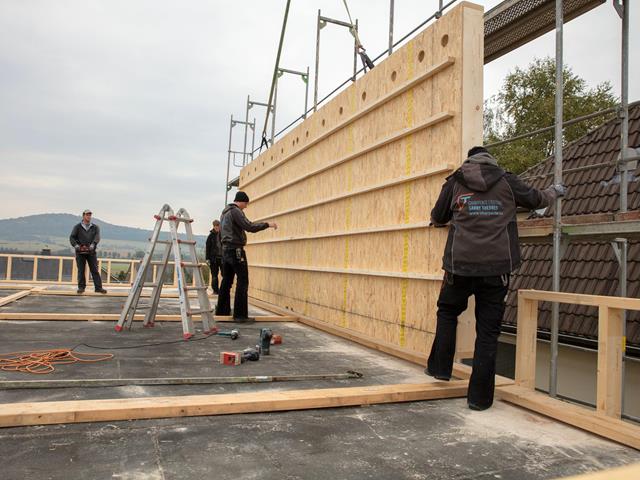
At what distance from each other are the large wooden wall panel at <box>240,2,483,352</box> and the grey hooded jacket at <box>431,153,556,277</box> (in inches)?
37.2

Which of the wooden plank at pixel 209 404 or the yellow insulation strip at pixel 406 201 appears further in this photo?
the yellow insulation strip at pixel 406 201

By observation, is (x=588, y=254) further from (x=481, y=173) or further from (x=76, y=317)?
(x=76, y=317)

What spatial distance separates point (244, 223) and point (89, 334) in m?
2.53

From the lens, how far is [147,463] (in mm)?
2082

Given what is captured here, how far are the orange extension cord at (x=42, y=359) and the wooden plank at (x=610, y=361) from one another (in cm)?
379

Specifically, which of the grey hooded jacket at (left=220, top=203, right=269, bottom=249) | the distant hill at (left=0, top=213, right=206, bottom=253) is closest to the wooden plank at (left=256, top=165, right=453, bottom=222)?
the grey hooded jacket at (left=220, top=203, right=269, bottom=249)

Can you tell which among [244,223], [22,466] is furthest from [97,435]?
[244,223]

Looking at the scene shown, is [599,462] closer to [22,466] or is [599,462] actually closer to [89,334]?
[22,466]

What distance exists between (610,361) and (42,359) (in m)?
4.18

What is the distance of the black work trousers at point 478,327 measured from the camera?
3.18m

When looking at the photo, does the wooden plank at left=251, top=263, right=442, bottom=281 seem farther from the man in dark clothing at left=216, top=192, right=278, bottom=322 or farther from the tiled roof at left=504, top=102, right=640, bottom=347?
the tiled roof at left=504, top=102, right=640, bottom=347

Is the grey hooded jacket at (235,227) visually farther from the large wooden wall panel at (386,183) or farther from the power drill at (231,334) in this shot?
the power drill at (231,334)

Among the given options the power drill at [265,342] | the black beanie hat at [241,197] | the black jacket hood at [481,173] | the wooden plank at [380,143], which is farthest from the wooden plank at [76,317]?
the black jacket hood at [481,173]

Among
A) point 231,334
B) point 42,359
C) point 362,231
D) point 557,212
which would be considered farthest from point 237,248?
point 557,212
